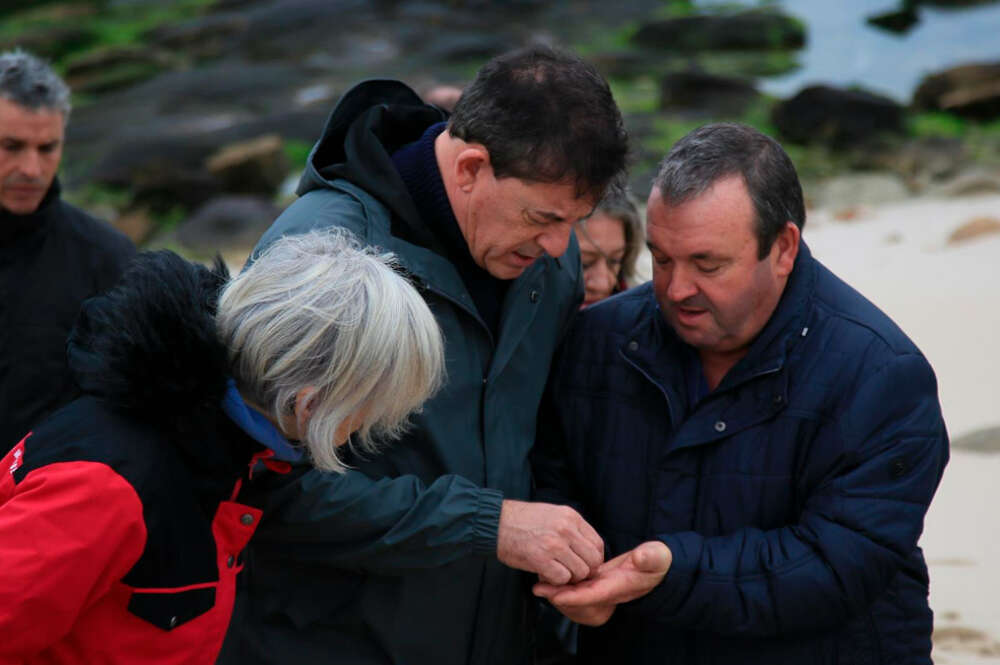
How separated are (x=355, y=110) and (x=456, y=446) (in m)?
0.74

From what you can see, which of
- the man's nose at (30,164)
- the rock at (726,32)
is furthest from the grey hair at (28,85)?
the rock at (726,32)

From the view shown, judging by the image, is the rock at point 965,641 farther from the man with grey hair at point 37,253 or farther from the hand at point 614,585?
the man with grey hair at point 37,253

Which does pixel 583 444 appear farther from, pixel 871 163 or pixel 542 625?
pixel 871 163

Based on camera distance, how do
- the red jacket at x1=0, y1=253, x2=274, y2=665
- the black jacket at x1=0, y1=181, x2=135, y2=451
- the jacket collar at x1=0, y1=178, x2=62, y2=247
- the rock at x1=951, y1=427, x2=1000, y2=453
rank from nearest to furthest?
the red jacket at x1=0, y1=253, x2=274, y2=665
the black jacket at x1=0, y1=181, x2=135, y2=451
the jacket collar at x1=0, y1=178, x2=62, y2=247
the rock at x1=951, y1=427, x2=1000, y2=453

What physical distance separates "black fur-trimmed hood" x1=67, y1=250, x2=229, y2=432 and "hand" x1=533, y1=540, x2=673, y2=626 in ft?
2.75

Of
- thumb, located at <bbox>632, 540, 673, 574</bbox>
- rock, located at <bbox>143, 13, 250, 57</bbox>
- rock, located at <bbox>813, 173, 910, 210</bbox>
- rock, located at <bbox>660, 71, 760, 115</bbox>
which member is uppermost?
thumb, located at <bbox>632, 540, 673, 574</bbox>

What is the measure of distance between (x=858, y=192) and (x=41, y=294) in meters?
11.0

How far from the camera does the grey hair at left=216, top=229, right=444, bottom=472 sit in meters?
1.90

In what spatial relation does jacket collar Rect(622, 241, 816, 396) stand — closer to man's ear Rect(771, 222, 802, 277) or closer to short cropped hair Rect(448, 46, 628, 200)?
man's ear Rect(771, 222, 802, 277)

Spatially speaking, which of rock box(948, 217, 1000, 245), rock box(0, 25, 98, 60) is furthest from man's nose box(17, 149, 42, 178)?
rock box(0, 25, 98, 60)

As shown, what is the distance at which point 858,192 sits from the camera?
13.2m

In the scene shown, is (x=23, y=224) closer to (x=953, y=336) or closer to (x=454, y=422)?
(x=454, y=422)

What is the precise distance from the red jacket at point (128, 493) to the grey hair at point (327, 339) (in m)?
0.07

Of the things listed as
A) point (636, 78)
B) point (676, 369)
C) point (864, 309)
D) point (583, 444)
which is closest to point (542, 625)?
point (583, 444)
